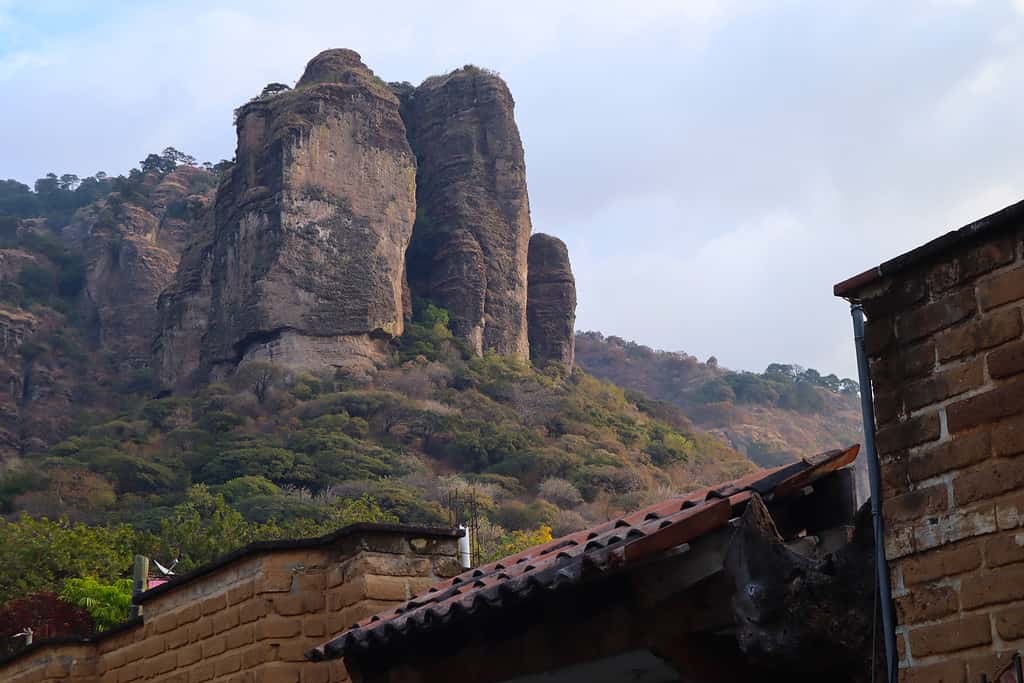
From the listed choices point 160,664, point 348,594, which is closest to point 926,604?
point 348,594

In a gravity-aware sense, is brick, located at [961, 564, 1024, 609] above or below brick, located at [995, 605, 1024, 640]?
above

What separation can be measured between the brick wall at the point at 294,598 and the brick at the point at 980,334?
5120mm

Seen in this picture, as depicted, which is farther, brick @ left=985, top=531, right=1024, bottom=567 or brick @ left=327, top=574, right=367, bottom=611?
brick @ left=327, top=574, right=367, bottom=611

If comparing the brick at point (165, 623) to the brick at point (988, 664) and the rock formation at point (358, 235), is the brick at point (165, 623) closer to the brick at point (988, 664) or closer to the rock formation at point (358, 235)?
the brick at point (988, 664)

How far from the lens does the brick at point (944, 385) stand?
491 cm

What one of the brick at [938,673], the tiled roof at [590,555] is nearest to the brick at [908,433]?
the brick at [938,673]

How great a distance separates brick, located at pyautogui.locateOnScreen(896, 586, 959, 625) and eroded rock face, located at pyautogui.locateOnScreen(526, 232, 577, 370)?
8525cm

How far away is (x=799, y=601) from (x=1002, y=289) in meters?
1.41

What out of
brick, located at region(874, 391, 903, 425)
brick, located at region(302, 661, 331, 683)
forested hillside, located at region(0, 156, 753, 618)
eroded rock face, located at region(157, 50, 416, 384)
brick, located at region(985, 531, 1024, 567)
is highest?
eroded rock face, located at region(157, 50, 416, 384)

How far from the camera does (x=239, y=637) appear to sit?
9805 millimetres

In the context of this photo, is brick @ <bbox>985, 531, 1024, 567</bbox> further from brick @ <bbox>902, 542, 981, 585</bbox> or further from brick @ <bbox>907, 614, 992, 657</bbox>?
brick @ <bbox>907, 614, 992, 657</bbox>

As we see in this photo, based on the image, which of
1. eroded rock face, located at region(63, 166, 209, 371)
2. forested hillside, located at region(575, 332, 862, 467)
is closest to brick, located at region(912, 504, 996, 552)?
eroded rock face, located at region(63, 166, 209, 371)

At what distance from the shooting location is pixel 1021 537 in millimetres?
4668

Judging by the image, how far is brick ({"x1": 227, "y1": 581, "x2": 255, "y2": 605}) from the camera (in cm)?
973
